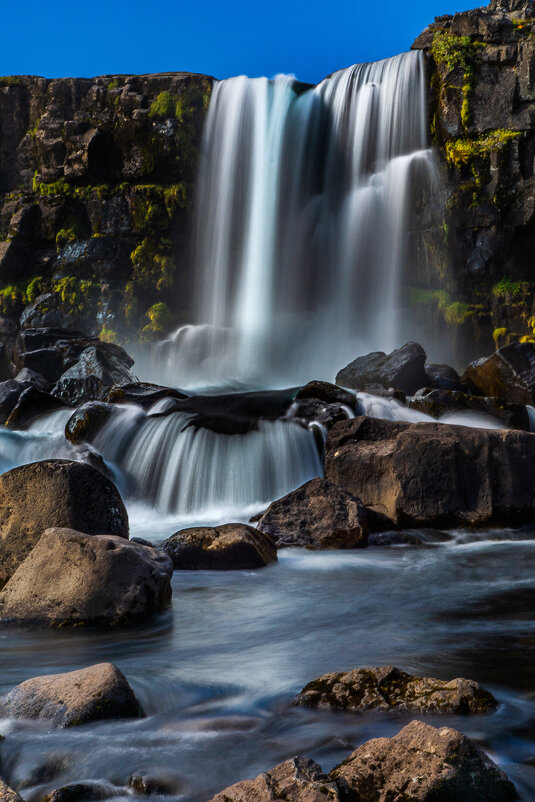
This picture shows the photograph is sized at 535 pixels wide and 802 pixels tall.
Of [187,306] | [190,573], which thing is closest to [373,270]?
[187,306]

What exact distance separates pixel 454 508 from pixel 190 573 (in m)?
3.39

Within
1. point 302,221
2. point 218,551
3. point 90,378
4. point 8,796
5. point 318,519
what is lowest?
point 8,796

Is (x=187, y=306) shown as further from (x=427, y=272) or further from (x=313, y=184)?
(x=427, y=272)

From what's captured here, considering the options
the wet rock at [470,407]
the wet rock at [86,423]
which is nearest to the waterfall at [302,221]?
the wet rock at [86,423]

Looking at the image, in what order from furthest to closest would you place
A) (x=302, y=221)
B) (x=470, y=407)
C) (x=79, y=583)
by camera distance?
(x=302, y=221)
(x=470, y=407)
(x=79, y=583)

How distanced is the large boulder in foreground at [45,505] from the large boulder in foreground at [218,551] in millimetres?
944

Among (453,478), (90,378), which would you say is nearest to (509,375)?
(453,478)

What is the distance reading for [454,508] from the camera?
8.68 metres

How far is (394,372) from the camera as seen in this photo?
14.8 metres

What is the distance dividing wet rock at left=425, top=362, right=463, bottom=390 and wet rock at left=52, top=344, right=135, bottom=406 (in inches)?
250

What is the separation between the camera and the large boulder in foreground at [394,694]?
3.47 metres

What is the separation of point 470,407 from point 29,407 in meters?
7.90

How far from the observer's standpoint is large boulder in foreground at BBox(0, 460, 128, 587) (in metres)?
6.07

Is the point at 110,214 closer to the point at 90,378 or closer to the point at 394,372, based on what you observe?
the point at 90,378
